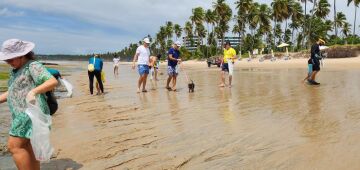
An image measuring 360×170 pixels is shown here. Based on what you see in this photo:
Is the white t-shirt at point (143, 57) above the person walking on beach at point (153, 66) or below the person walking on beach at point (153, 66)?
above

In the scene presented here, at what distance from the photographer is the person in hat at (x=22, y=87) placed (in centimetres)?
345

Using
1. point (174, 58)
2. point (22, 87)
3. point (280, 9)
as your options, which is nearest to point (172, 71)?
point (174, 58)

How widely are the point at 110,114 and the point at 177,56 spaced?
4851mm

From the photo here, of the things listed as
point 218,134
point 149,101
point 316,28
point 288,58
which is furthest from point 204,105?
point 316,28

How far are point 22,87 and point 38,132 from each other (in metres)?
0.45

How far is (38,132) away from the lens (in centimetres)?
342

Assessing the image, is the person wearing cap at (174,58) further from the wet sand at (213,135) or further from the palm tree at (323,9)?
the palm tree at (323,9)

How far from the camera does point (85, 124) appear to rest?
22.0 feet

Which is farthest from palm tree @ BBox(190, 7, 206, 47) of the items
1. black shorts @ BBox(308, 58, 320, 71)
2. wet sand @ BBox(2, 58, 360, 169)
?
wet sand @ BBox(2, 58, 360, 169)

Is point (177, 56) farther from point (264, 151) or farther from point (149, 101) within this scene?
point (264, 151)

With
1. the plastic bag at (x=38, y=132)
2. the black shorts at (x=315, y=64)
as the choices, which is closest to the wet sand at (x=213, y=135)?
the plastic bag at (x=38, y=132)

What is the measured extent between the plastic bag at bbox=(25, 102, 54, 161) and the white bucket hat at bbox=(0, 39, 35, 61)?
0.51 meters

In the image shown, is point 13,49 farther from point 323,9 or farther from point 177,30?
point 177,30

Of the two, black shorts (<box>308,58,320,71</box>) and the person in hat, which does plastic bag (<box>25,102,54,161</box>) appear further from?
black shorts (<box>308,58,320,71</box>)
